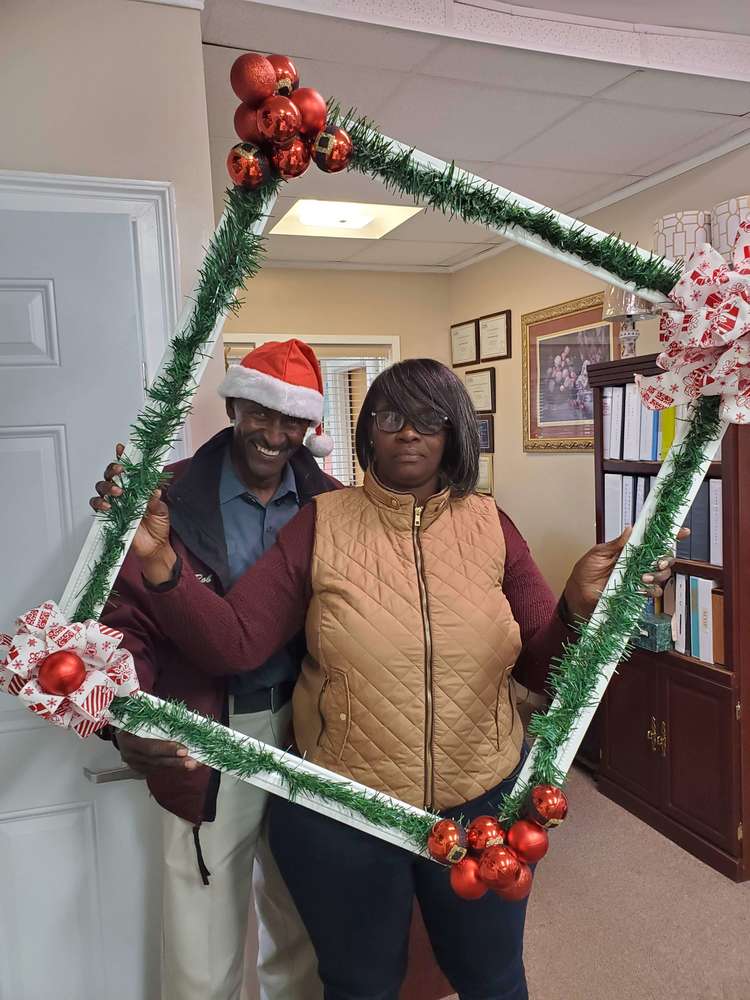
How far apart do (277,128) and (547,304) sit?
1.33 meters

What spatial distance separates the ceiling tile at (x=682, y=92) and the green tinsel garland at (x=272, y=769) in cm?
189

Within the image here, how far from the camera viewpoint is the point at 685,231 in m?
2.18

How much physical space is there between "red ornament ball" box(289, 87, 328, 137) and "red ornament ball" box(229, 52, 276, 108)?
26 millimetres

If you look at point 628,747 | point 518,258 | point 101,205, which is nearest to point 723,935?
point 628,747

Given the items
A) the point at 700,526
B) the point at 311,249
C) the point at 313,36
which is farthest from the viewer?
the point at 311,249

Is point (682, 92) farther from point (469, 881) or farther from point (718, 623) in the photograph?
point (469, 881)

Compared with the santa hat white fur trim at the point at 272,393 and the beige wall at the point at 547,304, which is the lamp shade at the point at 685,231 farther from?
the santa hat white fur trim at the point at 272,393

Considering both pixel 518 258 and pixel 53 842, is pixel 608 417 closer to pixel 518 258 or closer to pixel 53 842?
pixel 518 258

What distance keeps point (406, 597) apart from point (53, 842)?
817 mm

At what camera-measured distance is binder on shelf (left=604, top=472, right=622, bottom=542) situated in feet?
7.91

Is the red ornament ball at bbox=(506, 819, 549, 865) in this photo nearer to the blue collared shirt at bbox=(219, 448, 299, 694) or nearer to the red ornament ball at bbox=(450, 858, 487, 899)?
the red ornament ball at bbox=(450, 858, 487, 899)

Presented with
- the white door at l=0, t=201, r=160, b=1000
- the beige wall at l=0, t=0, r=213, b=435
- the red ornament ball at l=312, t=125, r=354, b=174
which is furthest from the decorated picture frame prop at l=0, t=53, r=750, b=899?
the beige wall at l=0, t=0, r=213, b=435

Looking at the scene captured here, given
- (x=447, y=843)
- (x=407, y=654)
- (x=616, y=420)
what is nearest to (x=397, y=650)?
(x=407, y=654)

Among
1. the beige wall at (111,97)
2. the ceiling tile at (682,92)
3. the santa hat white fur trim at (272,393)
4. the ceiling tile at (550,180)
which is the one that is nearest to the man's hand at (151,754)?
the santa hat white fur trim at (272,393)
